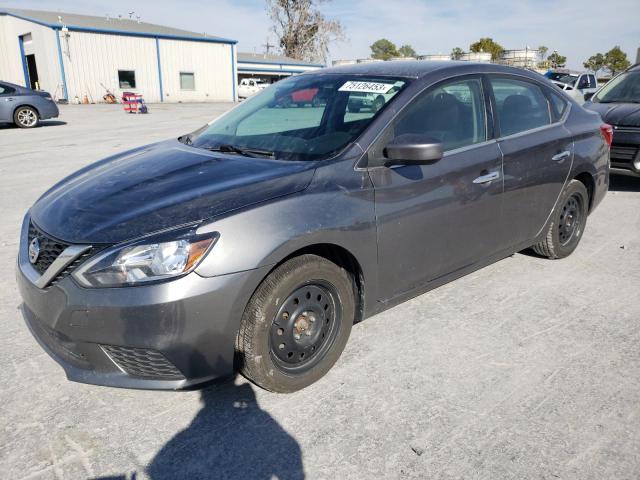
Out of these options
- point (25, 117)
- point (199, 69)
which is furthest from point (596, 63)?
point (25, 117)

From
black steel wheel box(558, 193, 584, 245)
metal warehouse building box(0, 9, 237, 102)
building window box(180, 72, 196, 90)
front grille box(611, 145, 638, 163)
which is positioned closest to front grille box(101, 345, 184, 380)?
black steel wheel box(558, 193, 584, 245)

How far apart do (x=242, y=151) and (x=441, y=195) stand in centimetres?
125

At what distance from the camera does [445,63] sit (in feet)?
11.9

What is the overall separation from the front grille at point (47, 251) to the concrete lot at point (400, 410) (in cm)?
70

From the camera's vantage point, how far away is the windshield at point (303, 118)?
3047mm

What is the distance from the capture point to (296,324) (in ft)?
8.74

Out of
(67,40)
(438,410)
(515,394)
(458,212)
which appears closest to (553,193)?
(458,212)

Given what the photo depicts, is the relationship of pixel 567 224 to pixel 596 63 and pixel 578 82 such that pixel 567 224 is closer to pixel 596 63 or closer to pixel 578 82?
pixel 578 82

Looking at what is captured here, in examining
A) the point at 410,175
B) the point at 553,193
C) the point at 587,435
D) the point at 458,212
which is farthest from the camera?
the point at 553,193

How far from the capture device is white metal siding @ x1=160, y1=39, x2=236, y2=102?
3356 centimetres

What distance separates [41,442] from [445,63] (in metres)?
3.29

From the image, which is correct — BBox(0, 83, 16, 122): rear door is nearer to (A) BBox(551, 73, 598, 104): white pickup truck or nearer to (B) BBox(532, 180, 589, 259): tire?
(B) BBox(532, 180, 589, 259): tire

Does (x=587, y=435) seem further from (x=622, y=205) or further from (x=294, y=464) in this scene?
(x=622, y=205)

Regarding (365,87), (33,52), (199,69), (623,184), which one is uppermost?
(33,52)
